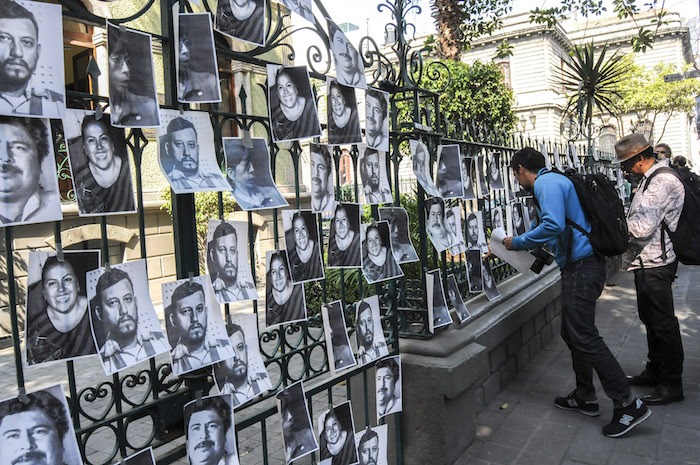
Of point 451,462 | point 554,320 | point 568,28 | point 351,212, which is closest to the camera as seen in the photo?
point 351,212

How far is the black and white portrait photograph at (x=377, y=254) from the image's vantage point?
3.04 meters

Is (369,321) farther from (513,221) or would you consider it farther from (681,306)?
(681,306)

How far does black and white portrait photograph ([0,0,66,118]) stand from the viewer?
1.52 m

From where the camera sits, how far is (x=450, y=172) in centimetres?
388

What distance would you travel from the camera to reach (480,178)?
454cm

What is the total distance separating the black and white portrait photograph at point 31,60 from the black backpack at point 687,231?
4589mm

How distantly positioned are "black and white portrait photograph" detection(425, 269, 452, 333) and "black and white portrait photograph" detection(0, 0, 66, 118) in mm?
2530

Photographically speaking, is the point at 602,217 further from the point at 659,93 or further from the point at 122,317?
the point at 659,93

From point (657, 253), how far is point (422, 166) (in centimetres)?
245

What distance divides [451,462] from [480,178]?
7.13 feet

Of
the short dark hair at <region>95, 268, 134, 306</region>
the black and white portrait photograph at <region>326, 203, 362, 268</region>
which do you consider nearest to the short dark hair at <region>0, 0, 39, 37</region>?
the short dark hair at <region>95, 268, 134, 306</region>

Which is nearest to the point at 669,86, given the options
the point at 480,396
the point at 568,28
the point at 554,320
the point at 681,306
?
the point at 568,28

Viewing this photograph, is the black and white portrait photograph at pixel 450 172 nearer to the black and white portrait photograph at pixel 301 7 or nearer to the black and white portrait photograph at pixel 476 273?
the black and white portrait photograph at pixel 476 273

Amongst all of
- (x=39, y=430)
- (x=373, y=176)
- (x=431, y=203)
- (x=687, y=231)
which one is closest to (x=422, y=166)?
(x=431, y=203)
